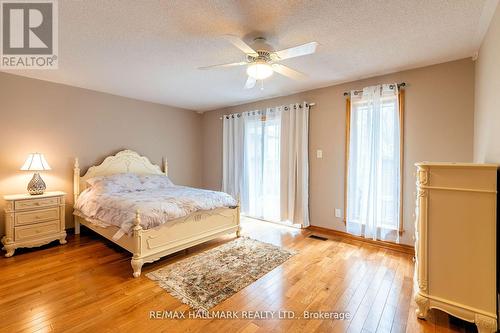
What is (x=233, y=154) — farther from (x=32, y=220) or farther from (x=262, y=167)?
(x=32, y=220)

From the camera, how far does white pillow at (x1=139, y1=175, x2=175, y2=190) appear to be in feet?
13.1

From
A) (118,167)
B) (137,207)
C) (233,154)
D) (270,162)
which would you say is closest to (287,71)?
(137,207)

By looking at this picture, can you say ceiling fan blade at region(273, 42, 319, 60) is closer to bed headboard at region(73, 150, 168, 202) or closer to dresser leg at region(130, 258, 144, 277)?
dresser leg at region(130, 258, 144, 277)

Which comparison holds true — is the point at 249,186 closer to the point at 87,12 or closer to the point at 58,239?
the point at 58,239

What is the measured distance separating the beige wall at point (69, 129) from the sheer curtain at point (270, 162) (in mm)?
1346

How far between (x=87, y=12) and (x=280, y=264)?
9.66 feet

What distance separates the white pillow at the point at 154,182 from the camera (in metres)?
3.98

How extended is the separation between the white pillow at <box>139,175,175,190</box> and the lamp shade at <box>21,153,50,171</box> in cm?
128

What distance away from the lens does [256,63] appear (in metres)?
2.14

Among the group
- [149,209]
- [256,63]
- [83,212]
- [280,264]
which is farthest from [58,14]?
[280,264]

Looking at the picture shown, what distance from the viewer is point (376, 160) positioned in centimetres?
319

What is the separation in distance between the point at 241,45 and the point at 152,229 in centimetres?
201

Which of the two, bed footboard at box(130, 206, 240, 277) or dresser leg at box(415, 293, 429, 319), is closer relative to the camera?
dresser leg at box(415, 293, 429, 319)

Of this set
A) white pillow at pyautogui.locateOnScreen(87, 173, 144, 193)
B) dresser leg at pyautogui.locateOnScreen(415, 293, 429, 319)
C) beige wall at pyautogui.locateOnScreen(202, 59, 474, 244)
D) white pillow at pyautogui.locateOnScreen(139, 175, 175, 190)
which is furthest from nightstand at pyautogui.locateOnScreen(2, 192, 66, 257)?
dresser leg at pyautogui.locateOnScreen(415, 293, 429, 319)
